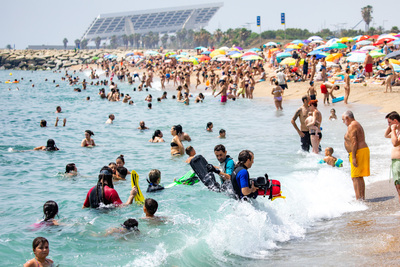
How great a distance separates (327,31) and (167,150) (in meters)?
75.3

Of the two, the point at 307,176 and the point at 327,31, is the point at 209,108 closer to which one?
the point at 307,176

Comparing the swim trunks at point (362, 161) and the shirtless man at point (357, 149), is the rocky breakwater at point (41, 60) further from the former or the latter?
the swim trunks at point (362, 161)

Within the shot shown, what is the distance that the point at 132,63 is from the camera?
2397 inches

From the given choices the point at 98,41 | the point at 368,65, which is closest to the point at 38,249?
the point at 368,65

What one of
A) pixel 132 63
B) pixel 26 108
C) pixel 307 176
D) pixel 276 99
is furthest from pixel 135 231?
pixel 132 63

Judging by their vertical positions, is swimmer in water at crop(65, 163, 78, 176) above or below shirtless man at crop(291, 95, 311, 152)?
below

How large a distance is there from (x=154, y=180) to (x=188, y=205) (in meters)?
0.80

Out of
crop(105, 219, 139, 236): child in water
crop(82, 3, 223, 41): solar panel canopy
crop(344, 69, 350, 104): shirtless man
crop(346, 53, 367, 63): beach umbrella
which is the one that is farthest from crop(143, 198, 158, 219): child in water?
crop(82, 3, 223, 41): solar panel canopy

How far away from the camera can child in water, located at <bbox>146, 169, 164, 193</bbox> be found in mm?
7770

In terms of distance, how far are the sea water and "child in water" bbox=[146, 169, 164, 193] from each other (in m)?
0.11

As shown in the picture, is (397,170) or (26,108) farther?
(26,108)

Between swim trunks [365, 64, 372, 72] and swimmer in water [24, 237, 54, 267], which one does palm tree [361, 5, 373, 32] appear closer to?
swim trunks [365, 64, 372, 72]

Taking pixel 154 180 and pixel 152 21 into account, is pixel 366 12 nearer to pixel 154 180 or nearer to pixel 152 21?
pixel 154 180

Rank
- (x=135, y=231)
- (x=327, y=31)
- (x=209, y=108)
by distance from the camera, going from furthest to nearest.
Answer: (x=327, y=31), (x=209, y=108), (x=135, y=231)
